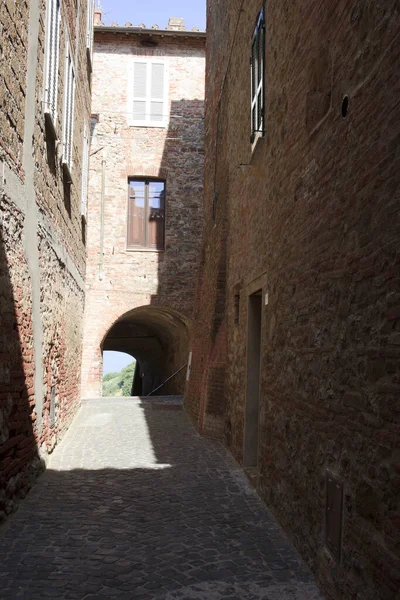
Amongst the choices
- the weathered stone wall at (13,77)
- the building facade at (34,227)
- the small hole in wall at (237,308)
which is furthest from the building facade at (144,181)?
the weathered stone wall at (13,77)

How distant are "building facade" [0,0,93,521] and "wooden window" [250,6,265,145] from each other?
2279mm

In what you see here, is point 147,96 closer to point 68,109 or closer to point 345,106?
point 68,109

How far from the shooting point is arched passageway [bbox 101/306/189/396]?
16.5m

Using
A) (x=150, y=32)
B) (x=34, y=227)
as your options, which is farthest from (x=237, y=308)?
(x=150, y=32)

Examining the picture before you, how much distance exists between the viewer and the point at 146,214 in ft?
53.0

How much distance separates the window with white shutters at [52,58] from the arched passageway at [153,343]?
9.26 meters

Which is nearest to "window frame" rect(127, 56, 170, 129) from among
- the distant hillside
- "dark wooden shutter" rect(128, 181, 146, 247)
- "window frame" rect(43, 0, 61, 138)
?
"dark wooden shutter" rect(128, 181, 146, 247)

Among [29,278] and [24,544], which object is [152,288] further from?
[24,544]

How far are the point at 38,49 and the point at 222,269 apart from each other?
4.54 m

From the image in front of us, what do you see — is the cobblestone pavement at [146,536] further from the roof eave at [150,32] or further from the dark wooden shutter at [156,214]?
the roof eave at [150,32]

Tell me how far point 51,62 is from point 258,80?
7.79 ft

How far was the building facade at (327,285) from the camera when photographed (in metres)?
2.86

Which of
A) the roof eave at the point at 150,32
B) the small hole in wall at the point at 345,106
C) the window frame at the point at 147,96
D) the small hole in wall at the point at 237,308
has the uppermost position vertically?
the roof eave at the point at 150,32

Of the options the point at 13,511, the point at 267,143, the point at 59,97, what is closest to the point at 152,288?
the point at 59,97
